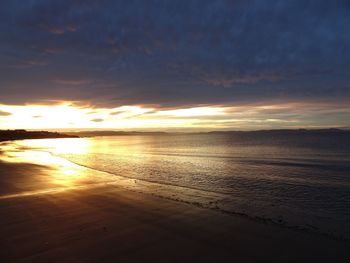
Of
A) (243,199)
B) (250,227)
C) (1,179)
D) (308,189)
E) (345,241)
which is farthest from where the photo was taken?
(1,179)

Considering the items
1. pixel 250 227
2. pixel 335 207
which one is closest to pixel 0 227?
pixel 250 227

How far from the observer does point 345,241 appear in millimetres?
9602

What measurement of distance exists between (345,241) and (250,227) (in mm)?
3078

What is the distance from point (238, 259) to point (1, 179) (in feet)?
67.5

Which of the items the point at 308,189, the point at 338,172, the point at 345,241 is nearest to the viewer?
the point at 345,241

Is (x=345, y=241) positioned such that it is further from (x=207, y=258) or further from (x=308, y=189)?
(x=308, y=189)

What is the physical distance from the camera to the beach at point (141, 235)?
7.91 m

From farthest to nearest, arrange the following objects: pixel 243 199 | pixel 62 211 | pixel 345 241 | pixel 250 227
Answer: pixel 243 199 → pixel 62 211 → pixel 250 227 → pixel 345 241

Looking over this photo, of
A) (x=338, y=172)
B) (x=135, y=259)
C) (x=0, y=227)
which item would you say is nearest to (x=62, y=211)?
(x=0, y=227)

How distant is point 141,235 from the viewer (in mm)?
9516

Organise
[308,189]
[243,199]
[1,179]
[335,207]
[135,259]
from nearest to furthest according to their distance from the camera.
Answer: [135,259] < [335,207] < [243,199] < [308,189] < [1,179]

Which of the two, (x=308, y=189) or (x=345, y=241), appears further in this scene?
(x=308, y=189)

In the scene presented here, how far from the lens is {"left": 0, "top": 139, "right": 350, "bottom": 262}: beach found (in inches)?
312

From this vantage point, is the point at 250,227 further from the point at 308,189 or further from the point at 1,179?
the point at 1,179
